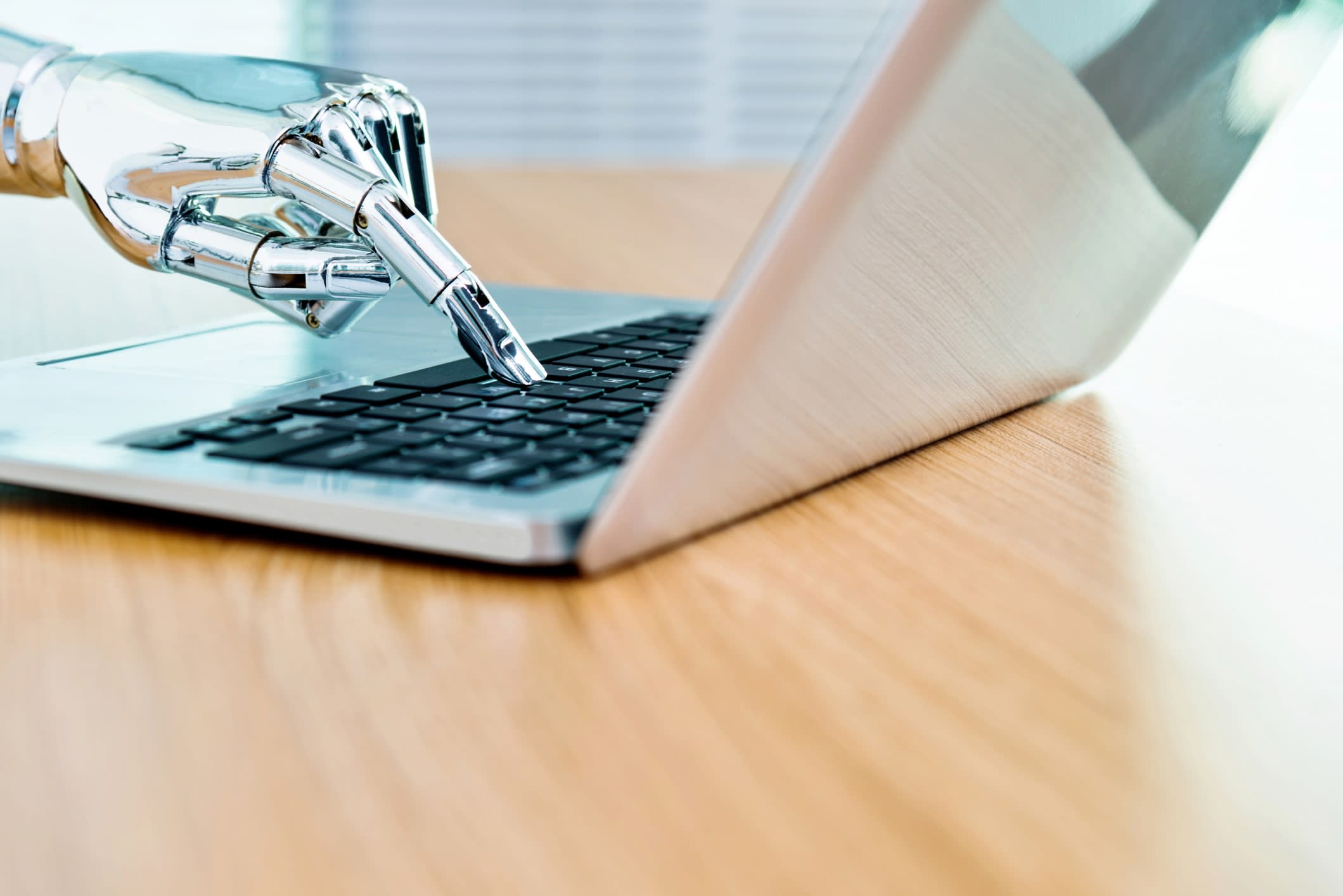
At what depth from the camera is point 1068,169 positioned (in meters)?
0.37

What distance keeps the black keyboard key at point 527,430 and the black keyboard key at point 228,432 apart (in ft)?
0.19

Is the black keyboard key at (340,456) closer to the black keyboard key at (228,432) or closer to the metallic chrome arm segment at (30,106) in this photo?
the black keyboard key at (228,432)

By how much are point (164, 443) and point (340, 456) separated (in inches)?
2.0

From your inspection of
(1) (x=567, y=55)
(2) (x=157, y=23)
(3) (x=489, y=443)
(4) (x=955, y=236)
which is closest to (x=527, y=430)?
(3) (x=489, y=443)

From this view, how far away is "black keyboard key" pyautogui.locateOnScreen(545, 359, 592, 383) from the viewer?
0.42 m

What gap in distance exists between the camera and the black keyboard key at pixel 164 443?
1.09 ft

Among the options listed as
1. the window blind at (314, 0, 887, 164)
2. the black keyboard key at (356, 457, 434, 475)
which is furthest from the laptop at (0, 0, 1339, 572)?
the window blind at (314, 0, 887, 164)

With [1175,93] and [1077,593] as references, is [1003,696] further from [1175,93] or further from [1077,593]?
[1175,93]

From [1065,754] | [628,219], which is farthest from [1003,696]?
[628,219]

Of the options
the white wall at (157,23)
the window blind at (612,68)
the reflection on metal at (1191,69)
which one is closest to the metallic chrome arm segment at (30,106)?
the reflection on metal at (1191,69)

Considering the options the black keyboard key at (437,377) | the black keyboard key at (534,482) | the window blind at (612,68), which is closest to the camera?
the black keyboard key at (534,482)

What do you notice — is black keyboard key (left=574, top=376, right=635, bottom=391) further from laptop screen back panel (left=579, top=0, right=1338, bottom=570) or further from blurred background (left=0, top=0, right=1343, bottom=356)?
blurred background (left=0, top=0, right=1343, bottom=356)

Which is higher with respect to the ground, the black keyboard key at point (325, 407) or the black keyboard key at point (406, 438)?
the black keyboard key at point (406, 438)

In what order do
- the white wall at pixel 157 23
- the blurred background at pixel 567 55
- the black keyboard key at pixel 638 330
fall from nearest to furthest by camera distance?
the black keyboard key at pixel 638 330 < the white wall at pixel 157 23 < the blurred background at pixel 567 55
